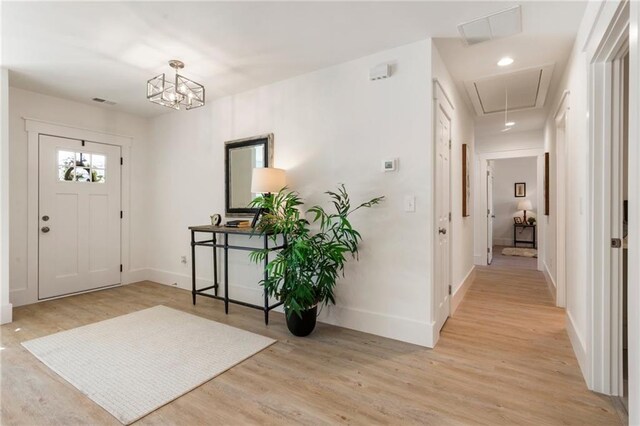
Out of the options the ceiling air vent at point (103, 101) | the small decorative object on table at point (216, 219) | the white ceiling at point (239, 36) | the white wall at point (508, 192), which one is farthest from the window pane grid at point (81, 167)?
the white wall at point (508, 192)

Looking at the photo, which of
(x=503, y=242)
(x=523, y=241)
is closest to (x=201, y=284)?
(x=503, y=242)

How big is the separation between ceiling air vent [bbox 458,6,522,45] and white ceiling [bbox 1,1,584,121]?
57 millimetres

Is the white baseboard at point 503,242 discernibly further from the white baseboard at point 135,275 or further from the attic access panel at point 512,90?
the white baseboard at point 135,275

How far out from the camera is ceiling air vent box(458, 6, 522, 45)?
2.20 metres

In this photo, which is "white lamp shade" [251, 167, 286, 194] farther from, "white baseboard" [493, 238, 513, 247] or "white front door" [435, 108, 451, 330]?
"white baseboard" [493, 238, 513, 247]

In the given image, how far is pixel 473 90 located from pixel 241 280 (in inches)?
143

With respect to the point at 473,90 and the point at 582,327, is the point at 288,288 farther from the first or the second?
the point at 473,90

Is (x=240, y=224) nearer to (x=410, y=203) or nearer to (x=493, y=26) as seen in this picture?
(x=410, y=203)

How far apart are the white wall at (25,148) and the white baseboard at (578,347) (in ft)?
17.5

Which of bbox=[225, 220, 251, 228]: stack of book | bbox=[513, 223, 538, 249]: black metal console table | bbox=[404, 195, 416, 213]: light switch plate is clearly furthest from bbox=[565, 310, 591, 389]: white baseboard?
bbox=[513, 223, 538, 249]: black metal console table

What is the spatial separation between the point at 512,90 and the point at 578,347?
2.89 meters

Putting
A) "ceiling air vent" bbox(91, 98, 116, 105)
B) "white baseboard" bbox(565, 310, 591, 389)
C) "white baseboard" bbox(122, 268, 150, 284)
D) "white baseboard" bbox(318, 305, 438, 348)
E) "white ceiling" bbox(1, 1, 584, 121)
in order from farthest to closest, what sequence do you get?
"white baseboard" bbox(122, 268, 150, 284)
"ceiling air vent" bbox(91, 98, 116, 105)
"white baseboard" bbox(318, 305, 438, 348)
"white ceiling" bbox(1, 1, 584, 121)
"white baseboard" bbox(565, 310, 591, 389)

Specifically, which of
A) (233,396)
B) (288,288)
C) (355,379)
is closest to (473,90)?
Result: (288,288)

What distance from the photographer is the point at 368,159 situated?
9.24ft
